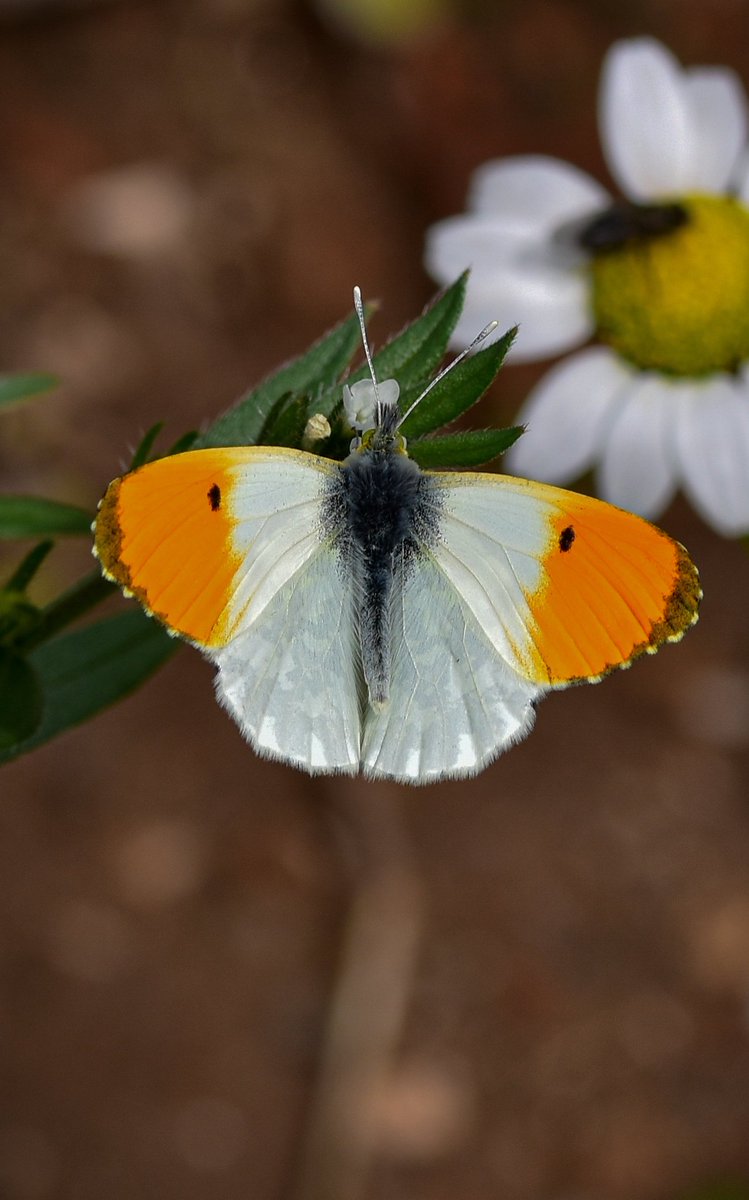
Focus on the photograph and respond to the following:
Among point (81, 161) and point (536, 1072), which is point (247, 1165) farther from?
point (81, 161)

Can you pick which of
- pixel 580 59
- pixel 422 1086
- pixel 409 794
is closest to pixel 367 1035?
pixel 422 1086

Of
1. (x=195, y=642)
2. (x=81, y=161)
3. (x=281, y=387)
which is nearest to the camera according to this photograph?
(x=195, y=642)

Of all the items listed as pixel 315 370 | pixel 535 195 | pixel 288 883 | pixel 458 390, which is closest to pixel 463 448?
pixel 458 390

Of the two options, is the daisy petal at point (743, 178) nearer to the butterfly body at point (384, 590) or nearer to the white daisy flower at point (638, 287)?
the white daisy flower at point (638, 287)

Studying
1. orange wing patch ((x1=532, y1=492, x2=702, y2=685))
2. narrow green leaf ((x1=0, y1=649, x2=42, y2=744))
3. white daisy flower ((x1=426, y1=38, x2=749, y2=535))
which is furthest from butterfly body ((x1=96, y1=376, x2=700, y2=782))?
white daisy flower ((x1=426, y1=38, x2=749, y2=535))

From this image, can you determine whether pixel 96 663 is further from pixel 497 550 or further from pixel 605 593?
pixel 605 593
